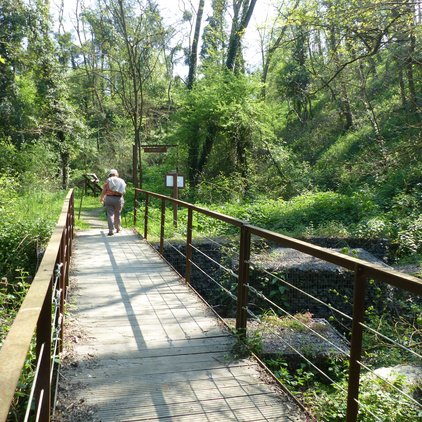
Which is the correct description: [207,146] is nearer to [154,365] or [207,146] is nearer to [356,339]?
[154,365]

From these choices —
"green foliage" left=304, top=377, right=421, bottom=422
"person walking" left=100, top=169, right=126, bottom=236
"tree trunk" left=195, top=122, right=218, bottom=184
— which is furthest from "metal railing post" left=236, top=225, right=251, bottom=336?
"tree trunk" left=195, top=122, right=218, bottom=184

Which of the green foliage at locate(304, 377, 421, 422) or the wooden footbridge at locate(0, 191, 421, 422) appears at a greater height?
the wooden footbridge at locate(0, 191, 421, 422)

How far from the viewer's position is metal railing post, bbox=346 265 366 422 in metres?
2.72

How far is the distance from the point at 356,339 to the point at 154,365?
1.97m

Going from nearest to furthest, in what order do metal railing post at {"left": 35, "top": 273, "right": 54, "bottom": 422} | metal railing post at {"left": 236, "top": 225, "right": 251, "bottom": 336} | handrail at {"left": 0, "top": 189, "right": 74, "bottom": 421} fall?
handrail at {"left": 0, "top": 189, "right": 74, "bottom": 421} < metal railing post at {"left": 35, "top": 273, "right": 54, "bottom": 422} < metal railing post at {"left": 236, "top": 225, "right": 251, "bottom": 336}

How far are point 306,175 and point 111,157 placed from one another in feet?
45.2

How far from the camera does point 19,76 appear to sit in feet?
87.6

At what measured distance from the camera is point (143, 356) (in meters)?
4.25

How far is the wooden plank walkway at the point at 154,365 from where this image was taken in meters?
3.29

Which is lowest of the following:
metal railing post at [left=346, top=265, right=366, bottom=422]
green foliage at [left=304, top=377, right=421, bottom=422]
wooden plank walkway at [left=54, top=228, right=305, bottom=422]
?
green foliage at [left=304, top=377, right=421, bottom=422]

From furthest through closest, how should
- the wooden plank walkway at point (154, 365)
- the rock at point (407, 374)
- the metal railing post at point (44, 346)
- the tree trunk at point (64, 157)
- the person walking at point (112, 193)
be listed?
the tree trunk at point (64, 157) < the person walking at point (112, 193) < the rock at point (407, 374) < the wooden plank walkway at point (154, 365) < the metal railing post at point (44, 346)

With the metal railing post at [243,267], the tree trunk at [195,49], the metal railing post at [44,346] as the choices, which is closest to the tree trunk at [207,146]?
the tree trunk at [195,49]

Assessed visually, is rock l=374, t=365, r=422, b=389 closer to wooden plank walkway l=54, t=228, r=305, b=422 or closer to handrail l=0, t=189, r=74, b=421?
wooden plank walkway l=54, t=228, r=305, b=422

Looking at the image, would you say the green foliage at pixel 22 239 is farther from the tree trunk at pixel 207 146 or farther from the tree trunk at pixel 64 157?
the tree trunk at pixel 64 157
